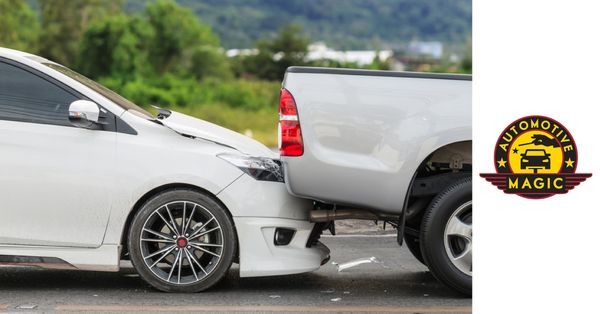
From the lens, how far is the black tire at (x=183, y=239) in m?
6.58

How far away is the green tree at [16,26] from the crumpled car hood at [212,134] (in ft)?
260

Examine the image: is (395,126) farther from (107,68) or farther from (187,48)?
(187,48)

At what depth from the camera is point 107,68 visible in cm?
9788

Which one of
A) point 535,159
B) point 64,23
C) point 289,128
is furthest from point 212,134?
point 64,23

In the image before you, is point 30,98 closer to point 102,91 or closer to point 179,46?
point 102,91

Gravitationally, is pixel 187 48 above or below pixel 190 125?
above

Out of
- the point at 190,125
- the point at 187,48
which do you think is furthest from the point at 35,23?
the point at 190,125

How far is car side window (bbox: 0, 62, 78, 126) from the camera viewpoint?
21.8 feet

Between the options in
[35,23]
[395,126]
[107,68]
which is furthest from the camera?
[35,23]

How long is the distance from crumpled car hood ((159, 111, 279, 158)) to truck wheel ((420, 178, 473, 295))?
128cm

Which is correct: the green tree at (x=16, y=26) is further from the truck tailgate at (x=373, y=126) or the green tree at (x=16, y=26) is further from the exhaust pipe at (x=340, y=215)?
the truck tailgate at (x=373, y=126)

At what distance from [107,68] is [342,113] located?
308 feet

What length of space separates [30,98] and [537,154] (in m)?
4.12

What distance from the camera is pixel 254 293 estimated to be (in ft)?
22.3
